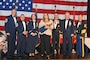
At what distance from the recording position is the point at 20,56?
10.8 meters

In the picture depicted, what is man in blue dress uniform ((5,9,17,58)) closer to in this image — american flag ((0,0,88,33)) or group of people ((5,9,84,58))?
group of people ((5,9,84,58))

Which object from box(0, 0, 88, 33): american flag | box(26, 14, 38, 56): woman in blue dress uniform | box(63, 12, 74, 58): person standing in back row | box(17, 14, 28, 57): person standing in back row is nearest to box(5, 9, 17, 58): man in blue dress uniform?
box(17, 14, 28, 57): person standing in back row

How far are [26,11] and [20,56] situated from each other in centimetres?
140

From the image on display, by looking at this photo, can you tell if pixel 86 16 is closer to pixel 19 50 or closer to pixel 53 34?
pixel 53 34

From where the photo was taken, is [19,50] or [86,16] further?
[86,16]

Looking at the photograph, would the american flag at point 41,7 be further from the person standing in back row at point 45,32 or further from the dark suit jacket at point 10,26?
the person standing in back row at point 45,32

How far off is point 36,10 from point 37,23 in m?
0.65

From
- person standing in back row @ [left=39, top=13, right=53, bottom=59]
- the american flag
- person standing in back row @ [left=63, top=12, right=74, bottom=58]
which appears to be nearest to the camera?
person standing in back row @ [left=39, top=13, right=53, bottom=59]

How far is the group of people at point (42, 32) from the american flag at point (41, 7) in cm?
57

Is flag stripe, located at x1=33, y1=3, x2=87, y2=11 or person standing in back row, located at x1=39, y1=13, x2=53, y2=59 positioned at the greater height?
flag stripe, located at x1=33, y1=3, x2=87, y2=11

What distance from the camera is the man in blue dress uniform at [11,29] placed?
35.0 feet

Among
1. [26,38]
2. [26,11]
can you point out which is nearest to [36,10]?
[26,11]

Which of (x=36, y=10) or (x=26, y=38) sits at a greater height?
(x=36, y=10)

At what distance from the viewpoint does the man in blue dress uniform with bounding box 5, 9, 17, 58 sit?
10664 millimetres
